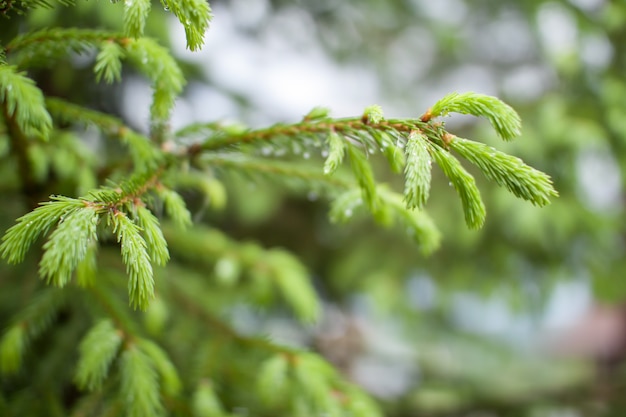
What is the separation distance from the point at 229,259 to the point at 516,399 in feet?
6.39

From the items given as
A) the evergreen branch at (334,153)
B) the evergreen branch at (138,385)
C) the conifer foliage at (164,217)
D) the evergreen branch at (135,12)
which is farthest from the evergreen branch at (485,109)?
the evergreen branch at (138,385)

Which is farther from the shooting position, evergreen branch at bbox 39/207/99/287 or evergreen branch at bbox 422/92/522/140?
evergreen branch at bbox 422/92/522/140

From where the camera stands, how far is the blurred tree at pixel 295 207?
90 centimetres

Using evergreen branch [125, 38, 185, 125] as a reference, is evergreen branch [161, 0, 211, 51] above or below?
below

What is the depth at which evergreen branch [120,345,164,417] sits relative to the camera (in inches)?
41.8

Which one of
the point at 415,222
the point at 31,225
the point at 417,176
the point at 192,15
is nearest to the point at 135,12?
the point at 192,15

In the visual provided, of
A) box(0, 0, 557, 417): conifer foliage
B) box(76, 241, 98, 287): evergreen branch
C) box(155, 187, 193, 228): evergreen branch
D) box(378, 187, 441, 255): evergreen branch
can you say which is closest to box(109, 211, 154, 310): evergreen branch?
box(0, 0, 557, 417): conifer foliage

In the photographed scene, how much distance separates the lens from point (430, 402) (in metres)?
2.66

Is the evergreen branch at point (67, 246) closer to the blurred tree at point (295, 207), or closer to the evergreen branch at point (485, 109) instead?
the blurred tree at point (295, 207)

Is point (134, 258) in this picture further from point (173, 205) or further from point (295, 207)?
point (295, 207)

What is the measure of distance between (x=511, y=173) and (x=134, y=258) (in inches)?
23.0

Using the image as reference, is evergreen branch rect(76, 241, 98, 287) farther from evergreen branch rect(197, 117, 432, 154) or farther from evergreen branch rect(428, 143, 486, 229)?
evergreen branch rect(428, 143, 486, 229)

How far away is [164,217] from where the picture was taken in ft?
6.19

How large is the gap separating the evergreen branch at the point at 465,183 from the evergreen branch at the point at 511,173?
26 mm
